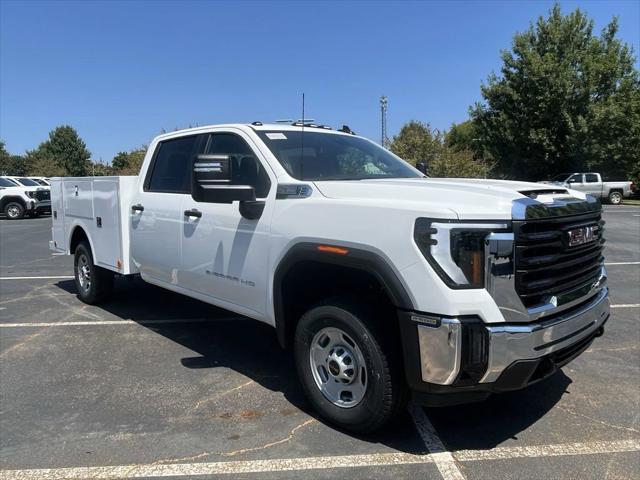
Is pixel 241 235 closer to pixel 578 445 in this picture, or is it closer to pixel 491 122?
pixel 578 445

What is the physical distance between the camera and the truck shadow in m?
3.55

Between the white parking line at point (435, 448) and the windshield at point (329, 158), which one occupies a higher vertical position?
the windshield at point (329, 158)

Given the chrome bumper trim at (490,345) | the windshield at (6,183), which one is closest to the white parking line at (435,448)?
the chrome bumper trim at (490,345)

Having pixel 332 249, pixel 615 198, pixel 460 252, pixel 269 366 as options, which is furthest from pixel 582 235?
pixel 615 198

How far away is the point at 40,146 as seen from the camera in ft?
313

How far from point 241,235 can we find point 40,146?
344ft

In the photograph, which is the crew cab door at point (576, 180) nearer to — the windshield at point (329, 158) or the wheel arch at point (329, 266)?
the windshield at point (329, 158)

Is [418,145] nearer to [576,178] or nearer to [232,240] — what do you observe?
[576,178]

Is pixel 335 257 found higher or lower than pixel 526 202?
lower

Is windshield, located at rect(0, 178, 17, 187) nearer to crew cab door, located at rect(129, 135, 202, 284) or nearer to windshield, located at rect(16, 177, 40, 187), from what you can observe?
windshield, located at rect(16, 177, 40, 187)

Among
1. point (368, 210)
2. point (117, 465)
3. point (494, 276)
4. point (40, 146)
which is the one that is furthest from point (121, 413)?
point (40, 146)

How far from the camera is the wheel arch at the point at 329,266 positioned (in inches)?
120

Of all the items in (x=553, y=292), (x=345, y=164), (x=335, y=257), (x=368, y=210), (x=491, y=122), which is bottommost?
(x=553, y=292)

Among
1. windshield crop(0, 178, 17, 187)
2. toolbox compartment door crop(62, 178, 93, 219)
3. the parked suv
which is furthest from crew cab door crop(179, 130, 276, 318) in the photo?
windshield crop(0, 178, 17, 187)
